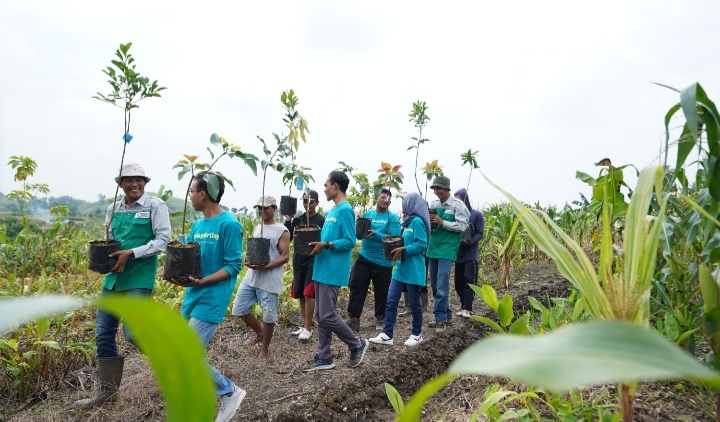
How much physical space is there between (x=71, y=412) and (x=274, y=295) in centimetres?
181

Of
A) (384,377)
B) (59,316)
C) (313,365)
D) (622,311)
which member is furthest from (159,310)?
(59,316)

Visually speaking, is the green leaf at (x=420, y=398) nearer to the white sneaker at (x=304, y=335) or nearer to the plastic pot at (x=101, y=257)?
the plastic pot at (x=101, y=257)

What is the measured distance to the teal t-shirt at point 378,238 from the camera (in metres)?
5.49

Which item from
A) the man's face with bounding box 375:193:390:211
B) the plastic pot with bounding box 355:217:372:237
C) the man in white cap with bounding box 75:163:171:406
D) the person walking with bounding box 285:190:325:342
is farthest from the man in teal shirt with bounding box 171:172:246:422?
the man's face with bounding box 375:193:390:211

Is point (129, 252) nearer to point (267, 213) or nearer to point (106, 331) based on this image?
point (106, 331)

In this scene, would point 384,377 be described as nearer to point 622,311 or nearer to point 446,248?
point 446,248

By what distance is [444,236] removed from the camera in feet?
17.9

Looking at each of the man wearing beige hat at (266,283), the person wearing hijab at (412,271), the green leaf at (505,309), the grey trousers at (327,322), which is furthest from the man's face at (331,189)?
the green leaf at (505,309)

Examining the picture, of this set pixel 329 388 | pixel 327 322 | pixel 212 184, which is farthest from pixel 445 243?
pixel 212 184

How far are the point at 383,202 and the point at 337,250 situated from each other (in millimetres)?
1706

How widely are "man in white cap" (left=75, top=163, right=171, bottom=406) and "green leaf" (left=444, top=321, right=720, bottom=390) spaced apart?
3.27 metres

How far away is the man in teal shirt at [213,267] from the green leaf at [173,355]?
2729 millimetres

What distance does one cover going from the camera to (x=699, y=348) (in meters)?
3.04

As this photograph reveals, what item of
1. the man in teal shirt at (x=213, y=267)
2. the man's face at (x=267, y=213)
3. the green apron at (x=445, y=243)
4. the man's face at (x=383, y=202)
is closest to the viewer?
the man in teal shirt at (x=213, y=267)
